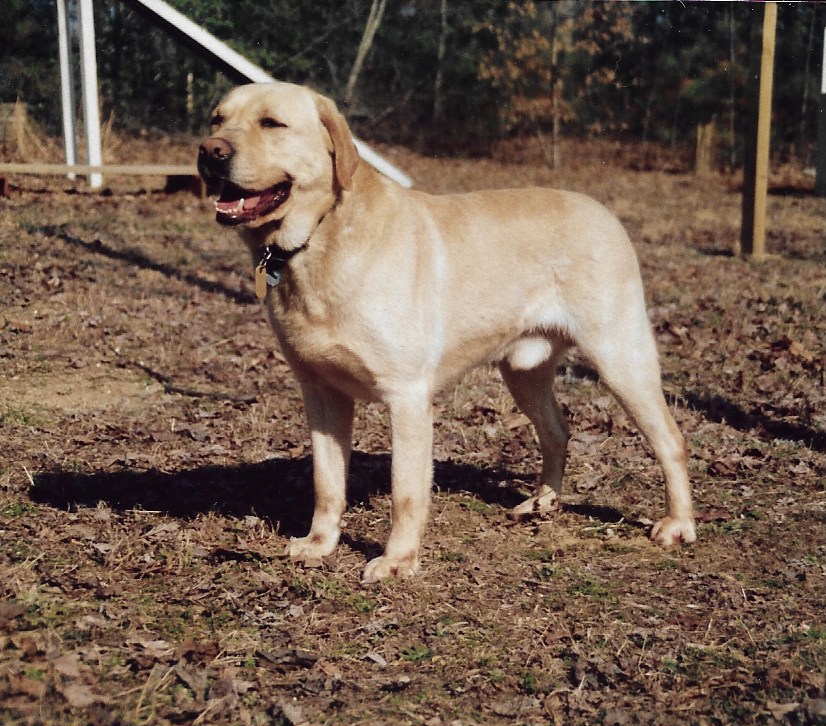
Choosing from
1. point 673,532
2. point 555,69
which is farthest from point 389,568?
point 555,69

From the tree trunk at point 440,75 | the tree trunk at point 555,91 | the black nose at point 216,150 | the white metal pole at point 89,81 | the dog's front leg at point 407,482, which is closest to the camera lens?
the black nose at point 216,150

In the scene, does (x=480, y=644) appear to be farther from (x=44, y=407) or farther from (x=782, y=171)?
(x=782, y=171)

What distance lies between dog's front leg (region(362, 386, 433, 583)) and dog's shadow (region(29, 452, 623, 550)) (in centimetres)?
39

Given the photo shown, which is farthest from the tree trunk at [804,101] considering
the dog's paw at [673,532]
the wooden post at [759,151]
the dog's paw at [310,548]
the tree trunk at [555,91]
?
the dog's paw at [310,548]

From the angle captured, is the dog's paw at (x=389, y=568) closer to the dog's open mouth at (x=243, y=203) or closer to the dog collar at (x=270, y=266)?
the dog collar at (x=270, y=266)

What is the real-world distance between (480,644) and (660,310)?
6.10 metres

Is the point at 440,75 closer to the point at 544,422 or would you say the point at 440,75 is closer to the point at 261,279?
the point at 544,422

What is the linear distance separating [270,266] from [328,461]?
90 cm

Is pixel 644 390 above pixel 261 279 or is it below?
below

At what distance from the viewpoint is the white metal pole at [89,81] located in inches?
482

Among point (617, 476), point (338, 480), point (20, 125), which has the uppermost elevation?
point (20, 125)

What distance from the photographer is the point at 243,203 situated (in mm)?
3650

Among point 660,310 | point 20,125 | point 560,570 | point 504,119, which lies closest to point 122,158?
point 20,125

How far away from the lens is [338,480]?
426cm
